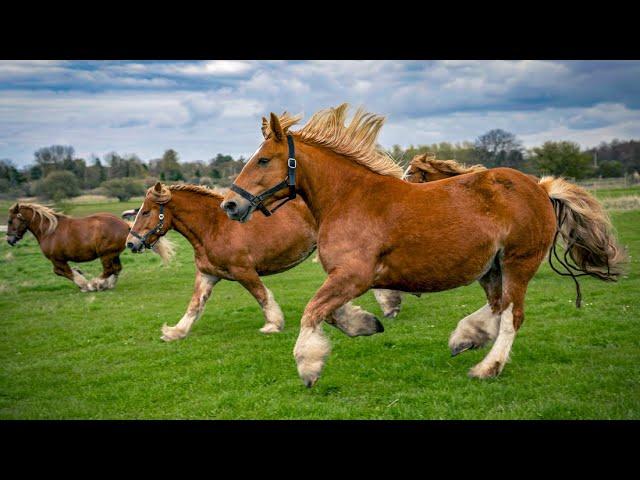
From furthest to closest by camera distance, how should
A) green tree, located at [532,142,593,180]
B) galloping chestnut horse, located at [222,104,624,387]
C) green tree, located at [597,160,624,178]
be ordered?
1. green tree, located at [597,160,624,178]
2. green tree, located at [532,142,593,180]
3. galloping chestnut horse, located at [222,104,624,387]

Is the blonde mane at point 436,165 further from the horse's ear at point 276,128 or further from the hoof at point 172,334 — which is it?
the hoof at point 172,334

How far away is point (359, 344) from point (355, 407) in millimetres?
2307

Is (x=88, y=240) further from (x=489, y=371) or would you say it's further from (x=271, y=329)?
(x=489, y=371)

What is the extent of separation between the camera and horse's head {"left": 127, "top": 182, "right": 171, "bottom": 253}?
9.45 m

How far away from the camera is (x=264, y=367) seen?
6996 millimetres

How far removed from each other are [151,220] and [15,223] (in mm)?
7665

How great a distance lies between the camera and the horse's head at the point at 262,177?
5.73 m

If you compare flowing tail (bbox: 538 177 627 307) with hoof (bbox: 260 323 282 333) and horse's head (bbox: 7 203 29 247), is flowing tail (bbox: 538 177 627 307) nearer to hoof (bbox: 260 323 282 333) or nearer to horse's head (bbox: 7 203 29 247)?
hoof (bbox: 260 323 282 333)

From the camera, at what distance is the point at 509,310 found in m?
5.87

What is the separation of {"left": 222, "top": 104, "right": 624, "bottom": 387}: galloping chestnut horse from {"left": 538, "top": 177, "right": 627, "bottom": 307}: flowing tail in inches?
13.9

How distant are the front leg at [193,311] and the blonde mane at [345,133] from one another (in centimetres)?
375

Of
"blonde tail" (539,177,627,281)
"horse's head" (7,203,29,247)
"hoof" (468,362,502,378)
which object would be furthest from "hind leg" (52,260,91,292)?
"blonde tail" (539,177,627,281)

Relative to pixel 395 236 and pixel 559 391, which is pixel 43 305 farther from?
pixel 559 391

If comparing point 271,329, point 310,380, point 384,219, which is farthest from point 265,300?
point 384,219
